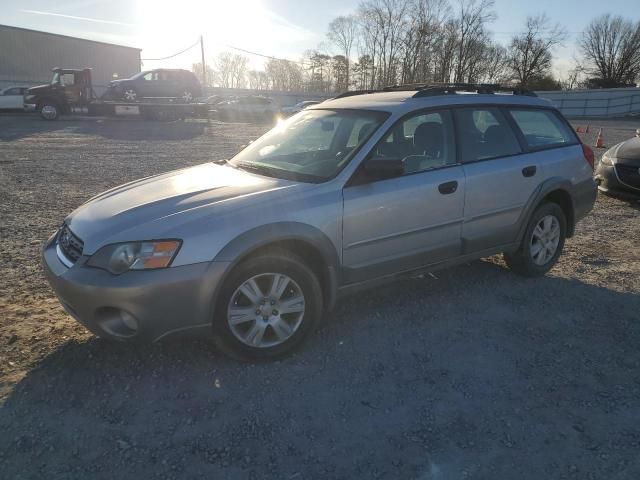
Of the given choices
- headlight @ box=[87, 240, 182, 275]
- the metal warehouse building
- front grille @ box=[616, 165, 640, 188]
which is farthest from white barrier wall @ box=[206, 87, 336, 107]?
headlight @ box=[87, 240, 182, 275]

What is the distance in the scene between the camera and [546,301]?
14.0ft

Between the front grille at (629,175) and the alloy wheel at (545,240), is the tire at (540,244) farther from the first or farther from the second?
the front grille at (629,175)

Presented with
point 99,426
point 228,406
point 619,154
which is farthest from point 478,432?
point 619,154

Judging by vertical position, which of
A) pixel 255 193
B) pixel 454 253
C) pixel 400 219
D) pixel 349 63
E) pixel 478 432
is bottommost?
pixel 478 432

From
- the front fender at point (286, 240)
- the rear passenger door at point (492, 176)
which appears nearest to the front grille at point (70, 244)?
the front fender at point (286, 240)

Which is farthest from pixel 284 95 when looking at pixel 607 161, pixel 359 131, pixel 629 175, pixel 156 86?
pixel 359 131

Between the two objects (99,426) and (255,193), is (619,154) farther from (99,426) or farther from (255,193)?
(99,426)

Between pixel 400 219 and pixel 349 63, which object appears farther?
pixel 349 63

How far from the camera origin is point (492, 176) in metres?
4.11

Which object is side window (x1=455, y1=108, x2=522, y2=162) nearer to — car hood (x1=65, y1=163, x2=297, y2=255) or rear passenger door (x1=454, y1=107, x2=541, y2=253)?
rear passenger door (x1=454, y1=107, x2=541, y2=253)

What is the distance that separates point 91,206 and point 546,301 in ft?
12.4

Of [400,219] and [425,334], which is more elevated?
[400,219]

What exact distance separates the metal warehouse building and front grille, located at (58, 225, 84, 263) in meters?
46.0

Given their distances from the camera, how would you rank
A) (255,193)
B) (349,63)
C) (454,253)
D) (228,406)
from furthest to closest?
1. (349,63)
2. (454,253)
3. (255,193)
4. (228,406)
